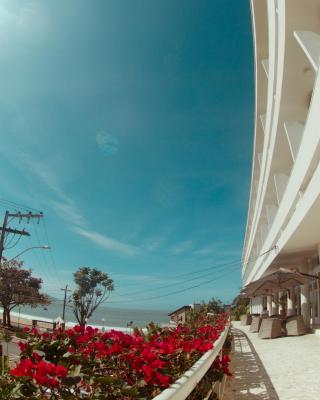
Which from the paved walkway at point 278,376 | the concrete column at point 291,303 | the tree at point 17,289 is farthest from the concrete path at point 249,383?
the tree at point 17,289

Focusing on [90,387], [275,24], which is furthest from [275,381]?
[275,24]

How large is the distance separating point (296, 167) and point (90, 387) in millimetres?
12606

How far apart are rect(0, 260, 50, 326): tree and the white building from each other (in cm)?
3031

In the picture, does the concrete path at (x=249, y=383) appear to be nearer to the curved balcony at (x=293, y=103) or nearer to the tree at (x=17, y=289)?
the curved balcony at (x=293, y=103)

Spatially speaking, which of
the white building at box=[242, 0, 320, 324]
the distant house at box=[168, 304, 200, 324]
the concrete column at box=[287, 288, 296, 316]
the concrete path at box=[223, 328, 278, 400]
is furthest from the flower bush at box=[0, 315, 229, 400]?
the distant house at box=[168, 304, 200, 324]

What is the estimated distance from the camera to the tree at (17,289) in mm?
41531

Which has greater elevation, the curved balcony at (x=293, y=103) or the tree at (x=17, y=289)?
the curved balcony at (x=293, y=103)

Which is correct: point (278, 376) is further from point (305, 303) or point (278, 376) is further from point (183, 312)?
point (183, 312)

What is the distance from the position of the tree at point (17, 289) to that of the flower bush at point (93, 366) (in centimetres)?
4164

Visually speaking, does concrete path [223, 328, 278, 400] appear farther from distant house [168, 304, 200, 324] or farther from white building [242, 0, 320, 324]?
distant house [168, 304, 200, 324]

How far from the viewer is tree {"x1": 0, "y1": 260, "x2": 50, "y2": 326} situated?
41.5m

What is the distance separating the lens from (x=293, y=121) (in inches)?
659

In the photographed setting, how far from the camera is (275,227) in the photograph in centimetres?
1973

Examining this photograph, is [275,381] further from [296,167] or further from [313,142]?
[296,167]
